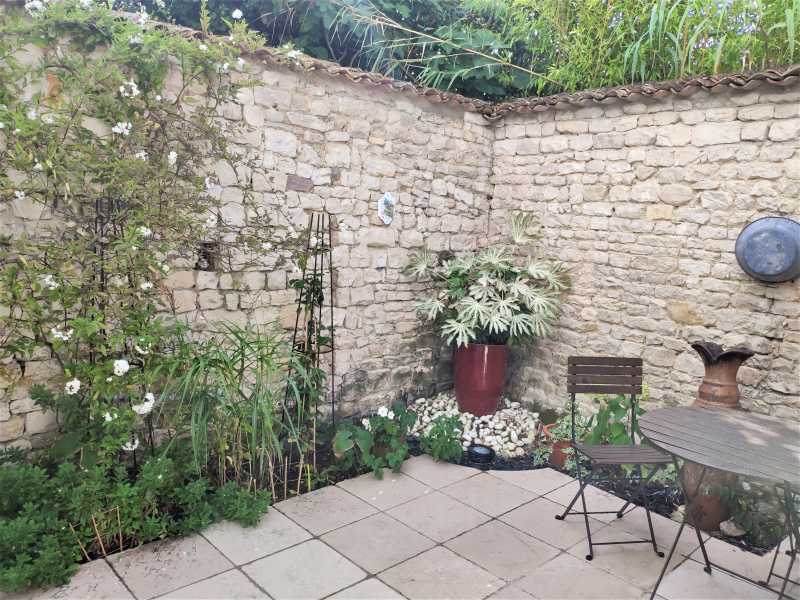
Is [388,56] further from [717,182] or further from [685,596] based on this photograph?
[685,596]

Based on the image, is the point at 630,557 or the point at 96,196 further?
the point at 96,196

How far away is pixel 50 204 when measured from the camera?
133 inches

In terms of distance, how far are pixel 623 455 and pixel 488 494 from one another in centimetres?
106

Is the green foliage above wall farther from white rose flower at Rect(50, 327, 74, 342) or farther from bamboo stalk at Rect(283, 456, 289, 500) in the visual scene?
white rose flower at Rect(50, 327, 74, 342)

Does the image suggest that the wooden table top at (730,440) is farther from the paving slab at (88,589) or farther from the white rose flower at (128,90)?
the white rose flower at (128,90)

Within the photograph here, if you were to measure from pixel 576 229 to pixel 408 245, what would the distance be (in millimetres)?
1526

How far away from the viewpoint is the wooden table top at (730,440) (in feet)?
8.20

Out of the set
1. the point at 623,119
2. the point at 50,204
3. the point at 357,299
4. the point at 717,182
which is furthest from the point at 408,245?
the point at 50,204

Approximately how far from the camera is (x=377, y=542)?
3.32 m

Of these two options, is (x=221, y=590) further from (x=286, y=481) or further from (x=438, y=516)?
(x=438, y=516)

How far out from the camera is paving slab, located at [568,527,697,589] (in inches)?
121

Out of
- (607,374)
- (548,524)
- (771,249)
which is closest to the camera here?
(548,524)

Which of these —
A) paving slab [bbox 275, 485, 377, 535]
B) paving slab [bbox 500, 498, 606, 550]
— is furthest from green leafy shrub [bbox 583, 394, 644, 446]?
paving slab [bbox 275, 485, 377, 535]

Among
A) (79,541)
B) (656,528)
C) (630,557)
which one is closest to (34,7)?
(79,541)
